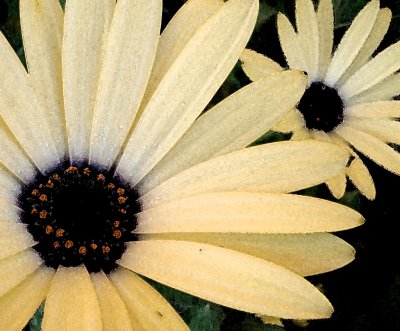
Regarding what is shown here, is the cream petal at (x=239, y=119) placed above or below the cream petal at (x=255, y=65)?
below

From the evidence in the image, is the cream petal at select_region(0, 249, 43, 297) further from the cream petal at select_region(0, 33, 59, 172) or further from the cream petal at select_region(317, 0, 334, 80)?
the cream petal at select_region(317, 0, 334, 80)

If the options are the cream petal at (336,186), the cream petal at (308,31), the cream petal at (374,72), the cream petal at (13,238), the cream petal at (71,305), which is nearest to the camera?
the cream petal at (71,305)

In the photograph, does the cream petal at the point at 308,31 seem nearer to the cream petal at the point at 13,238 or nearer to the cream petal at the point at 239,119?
the cream petal at the point at 239,119

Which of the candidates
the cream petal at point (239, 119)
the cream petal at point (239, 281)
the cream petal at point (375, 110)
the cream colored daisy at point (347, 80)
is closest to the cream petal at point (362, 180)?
the cream colored daisy at point (347, 80)

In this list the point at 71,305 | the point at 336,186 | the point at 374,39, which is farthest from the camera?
the point at 374,39

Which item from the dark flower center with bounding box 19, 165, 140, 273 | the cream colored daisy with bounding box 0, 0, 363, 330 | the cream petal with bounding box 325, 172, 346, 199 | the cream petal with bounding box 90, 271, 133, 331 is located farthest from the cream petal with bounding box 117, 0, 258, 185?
the cream petal with bounding box 325, 172, 346, 199

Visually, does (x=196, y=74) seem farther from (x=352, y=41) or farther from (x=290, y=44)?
(x=352, y=41)

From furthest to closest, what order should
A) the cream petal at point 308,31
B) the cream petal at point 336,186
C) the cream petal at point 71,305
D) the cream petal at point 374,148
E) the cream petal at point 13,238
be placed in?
the cream petal at point 308,31
the cream petal at point 374,148
the cream petal at point 336,186
the cream petal at point 13,238
the cream petal at point 71,305

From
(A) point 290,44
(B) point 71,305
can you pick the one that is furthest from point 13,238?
(A) point 290,44
